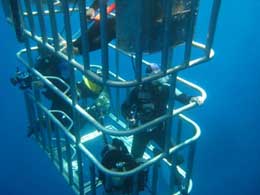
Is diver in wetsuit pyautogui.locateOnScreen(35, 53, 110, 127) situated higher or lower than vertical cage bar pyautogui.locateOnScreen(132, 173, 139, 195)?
higher

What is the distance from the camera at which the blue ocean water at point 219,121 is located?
2078mm

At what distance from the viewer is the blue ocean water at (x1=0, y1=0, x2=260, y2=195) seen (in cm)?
208

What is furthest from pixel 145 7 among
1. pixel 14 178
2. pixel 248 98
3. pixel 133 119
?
pixel 14 178

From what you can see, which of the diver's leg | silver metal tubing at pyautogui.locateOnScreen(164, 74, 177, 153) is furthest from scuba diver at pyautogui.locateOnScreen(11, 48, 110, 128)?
silver metal tubing at pyautogui.locateOnScreen(164, 74, 177, 153)

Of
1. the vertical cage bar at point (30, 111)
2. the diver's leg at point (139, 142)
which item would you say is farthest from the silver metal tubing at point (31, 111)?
the diver's leg at point (139, 142)

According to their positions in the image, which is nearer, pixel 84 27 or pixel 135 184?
pixel 84 27

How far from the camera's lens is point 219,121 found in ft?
8.86

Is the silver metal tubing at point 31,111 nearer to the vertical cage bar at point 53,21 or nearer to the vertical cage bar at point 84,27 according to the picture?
the vertical cage bar at point 53,21

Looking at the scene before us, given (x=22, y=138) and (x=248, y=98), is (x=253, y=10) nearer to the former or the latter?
(x=248, y=98)

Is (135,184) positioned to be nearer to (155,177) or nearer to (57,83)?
(155,177)

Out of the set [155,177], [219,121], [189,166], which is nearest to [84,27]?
[155,177]

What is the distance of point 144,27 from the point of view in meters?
0.93

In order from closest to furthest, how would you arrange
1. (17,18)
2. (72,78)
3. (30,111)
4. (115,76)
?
(72,78) → (17,18) → (30,111) → (115,76)

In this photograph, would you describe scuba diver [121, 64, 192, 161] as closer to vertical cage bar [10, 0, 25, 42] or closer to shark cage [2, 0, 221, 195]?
shark cage [2, 0, 221, 195]
